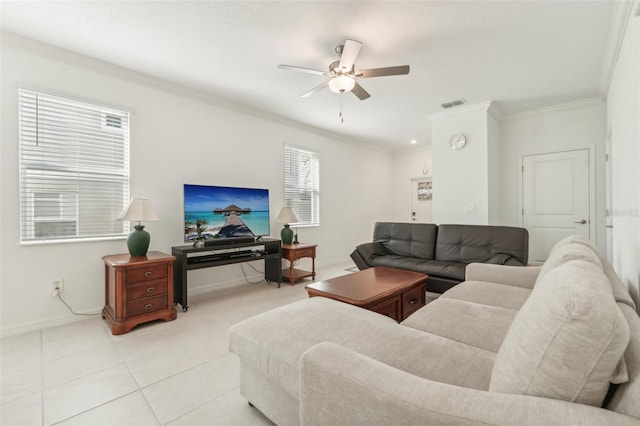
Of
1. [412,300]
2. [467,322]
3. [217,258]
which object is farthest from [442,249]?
[217,258]

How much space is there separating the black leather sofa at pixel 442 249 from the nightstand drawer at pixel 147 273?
2253 mm

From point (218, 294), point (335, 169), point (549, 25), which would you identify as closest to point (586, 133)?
point (549, 25)

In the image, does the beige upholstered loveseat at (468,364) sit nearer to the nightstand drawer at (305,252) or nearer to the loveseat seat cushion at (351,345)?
the loveseat seat cushion at (351,345)

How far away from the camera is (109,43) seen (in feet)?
8.64

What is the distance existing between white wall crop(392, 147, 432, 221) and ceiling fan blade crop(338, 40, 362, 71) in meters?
4.61

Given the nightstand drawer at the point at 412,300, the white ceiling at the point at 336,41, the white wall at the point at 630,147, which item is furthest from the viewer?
the nightstand drawer at the point at 412,300

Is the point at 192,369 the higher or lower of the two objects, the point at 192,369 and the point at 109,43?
the lower

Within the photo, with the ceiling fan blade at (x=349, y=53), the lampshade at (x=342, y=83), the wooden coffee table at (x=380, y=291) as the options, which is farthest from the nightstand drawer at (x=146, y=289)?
the ceiling fan blade at (x=349, y=53)

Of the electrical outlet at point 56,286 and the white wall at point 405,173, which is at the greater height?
the white wall at point 405,173

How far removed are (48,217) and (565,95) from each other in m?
6.29

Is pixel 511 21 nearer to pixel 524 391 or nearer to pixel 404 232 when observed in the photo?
pixel 404 232

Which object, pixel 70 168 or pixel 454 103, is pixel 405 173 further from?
pixel 70 168

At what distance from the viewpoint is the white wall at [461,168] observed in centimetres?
434

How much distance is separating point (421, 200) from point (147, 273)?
19.0 feet
